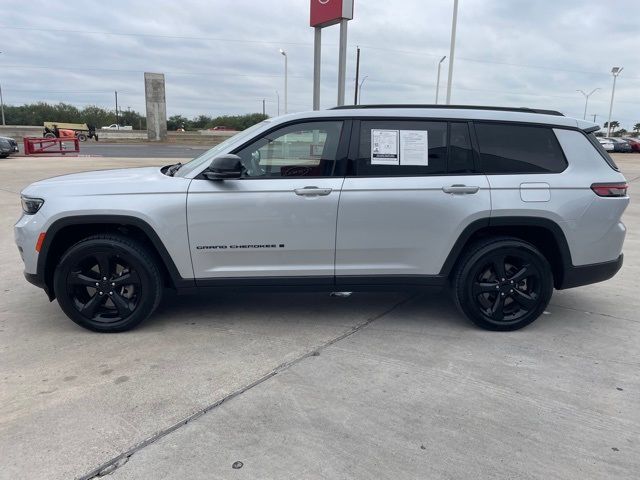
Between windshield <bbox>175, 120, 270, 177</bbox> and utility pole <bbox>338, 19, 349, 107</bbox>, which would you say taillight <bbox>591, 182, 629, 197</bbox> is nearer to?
windshield <bbox>175, 120, 270, 177</bbox>

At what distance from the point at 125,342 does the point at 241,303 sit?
3.76 feet

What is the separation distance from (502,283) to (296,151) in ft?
6.53

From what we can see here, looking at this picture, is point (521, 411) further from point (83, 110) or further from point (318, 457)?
point (83, 110)

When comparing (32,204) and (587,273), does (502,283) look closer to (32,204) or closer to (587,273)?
(587,273)

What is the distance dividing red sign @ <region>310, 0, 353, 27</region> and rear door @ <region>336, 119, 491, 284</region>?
9.41m

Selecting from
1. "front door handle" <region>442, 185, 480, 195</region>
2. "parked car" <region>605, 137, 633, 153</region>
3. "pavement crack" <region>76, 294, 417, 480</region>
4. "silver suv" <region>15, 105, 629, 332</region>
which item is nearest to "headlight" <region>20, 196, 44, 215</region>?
"silver suv" <region>15, 105, 629, 332</region>

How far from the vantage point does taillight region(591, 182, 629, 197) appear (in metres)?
3.96

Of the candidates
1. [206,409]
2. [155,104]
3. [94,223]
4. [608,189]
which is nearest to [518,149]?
[608,189]

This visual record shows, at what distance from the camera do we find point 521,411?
2.94m

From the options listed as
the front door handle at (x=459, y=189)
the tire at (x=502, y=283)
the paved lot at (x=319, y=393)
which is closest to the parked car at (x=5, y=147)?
the paved lot at (x=319, y=393)

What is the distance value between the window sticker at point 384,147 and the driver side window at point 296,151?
0.29 m

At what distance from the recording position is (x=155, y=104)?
50188 mm

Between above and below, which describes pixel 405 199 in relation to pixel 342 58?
below

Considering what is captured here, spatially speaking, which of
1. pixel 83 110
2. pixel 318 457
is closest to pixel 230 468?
pixel 318 457
